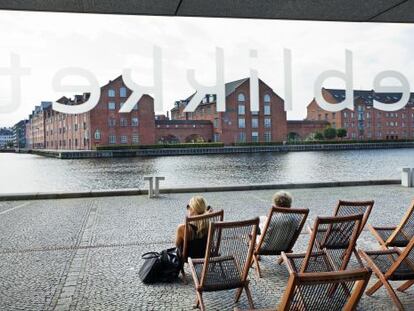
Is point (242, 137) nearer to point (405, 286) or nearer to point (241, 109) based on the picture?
point (241, 109)

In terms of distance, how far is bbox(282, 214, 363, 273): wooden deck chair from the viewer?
4.45 metres

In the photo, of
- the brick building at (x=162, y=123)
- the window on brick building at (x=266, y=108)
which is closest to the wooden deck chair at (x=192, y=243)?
the brick building at (x=162, y=123)

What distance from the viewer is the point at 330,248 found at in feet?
16.3

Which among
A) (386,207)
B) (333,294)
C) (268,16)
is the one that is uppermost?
(268,16)

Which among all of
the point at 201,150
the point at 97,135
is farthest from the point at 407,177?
the point at 97,135

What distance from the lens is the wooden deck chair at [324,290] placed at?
92.2 inches

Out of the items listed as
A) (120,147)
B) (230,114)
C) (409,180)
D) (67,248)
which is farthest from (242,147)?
(67,248)

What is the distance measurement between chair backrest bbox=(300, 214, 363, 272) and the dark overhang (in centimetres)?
185

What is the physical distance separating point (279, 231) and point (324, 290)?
8.71ft

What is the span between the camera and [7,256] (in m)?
6.94

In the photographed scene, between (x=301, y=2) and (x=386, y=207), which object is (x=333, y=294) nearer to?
(x=301, y=2)

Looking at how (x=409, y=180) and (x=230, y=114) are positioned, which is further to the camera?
(x=230, y=114)

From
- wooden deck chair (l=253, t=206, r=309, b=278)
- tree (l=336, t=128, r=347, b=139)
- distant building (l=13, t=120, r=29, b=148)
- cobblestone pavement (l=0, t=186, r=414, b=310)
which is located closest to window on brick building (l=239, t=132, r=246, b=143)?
tree (l=336, t=128, r=347, b=139)

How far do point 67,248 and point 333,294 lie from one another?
567 cm
